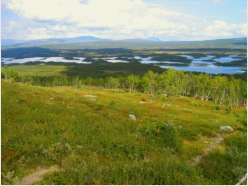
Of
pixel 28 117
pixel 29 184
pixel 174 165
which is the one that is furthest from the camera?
pixel 28 117

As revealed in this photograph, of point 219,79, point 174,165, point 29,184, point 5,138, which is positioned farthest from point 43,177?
point 219,79

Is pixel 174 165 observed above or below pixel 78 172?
below

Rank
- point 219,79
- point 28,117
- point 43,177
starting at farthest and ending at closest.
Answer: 1. point 219,79
2. point 28,117
3. point 43,177

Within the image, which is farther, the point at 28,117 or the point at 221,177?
the point at 28,117

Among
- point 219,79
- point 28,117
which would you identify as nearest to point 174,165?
point 28,117

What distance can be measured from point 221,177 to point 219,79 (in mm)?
90424

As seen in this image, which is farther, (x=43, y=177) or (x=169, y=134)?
(x=169, y=134)

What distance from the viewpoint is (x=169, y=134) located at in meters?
13.8

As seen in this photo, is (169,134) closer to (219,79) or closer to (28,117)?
(28,117)

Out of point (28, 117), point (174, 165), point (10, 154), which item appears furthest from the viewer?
point (28, 117)

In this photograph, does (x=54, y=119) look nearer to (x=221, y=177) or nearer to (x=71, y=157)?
(x=71, y=157)

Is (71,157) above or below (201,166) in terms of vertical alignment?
above

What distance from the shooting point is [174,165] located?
28.9 feet

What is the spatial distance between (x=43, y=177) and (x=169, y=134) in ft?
34.1
